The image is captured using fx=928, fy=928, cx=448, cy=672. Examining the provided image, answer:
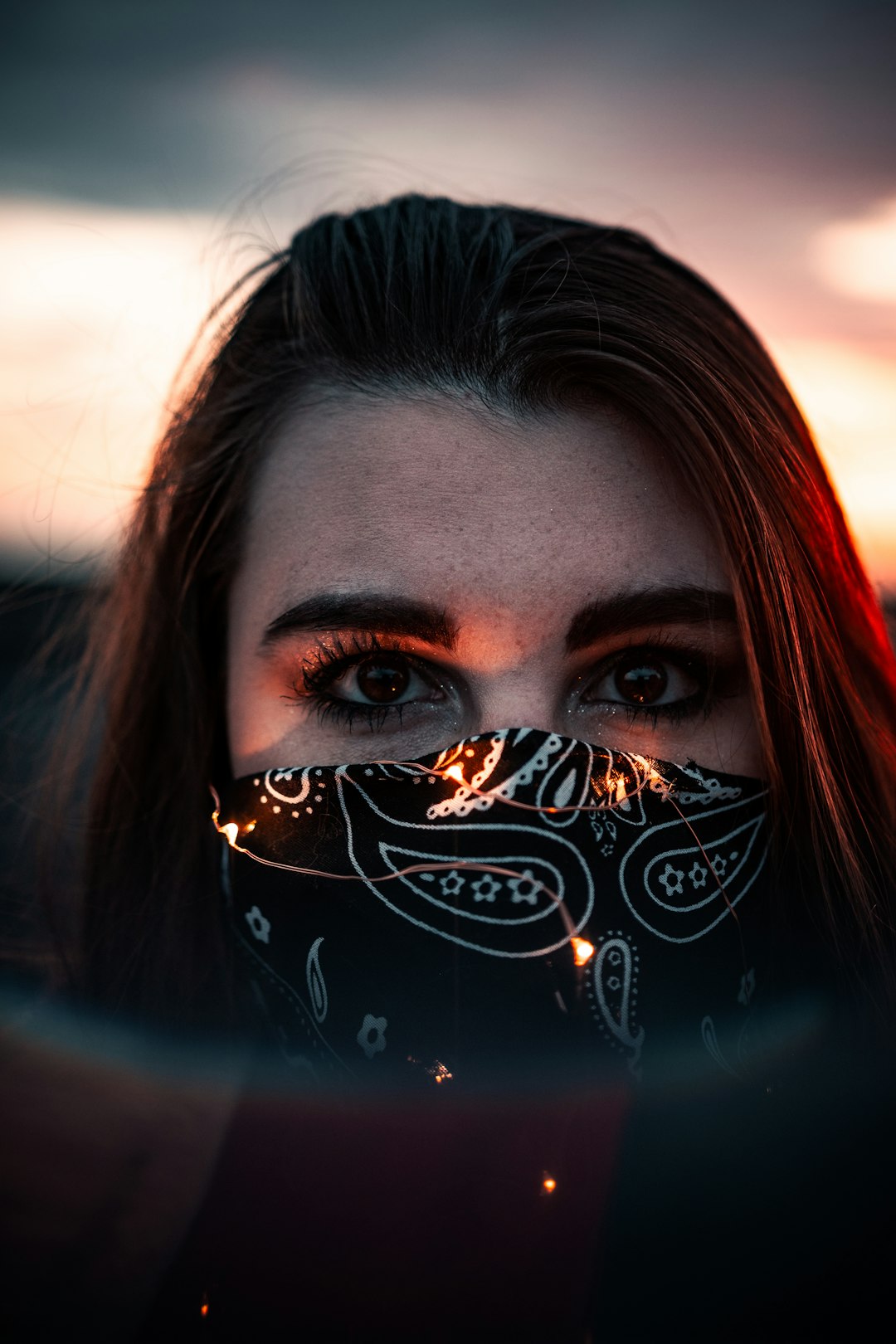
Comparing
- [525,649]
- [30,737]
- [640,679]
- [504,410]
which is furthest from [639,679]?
[30,737]

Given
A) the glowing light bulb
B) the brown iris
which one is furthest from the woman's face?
the glowing light bulb

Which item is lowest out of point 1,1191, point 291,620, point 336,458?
point 1,1191

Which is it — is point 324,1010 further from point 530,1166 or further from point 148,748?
point 148,748

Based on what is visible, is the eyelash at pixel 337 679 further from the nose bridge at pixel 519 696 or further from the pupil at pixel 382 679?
the nose bridge at pixel 519 696

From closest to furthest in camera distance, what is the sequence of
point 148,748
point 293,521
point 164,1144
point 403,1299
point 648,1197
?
point 403,1299 → point 648,1197 → point 293,521 → point 164,1144 → point 148,748

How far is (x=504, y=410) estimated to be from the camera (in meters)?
1.54

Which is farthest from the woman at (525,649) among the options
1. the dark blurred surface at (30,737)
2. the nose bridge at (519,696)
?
the dark blurred surface at (30,737)

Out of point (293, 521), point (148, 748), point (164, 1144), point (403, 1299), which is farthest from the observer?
point (148, 748)

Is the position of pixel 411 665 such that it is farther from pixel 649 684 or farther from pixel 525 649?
pixel 649 684

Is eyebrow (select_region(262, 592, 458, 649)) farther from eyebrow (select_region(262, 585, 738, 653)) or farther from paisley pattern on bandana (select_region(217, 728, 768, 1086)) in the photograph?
paisley pattern on bandana (select_region(217, 728, 768, 1086))

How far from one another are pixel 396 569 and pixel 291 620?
0.22 metres

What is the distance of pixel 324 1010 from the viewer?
149 centimetres

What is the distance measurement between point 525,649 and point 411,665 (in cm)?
22

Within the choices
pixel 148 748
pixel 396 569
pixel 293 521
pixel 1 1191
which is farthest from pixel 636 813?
pixel 1 1191
